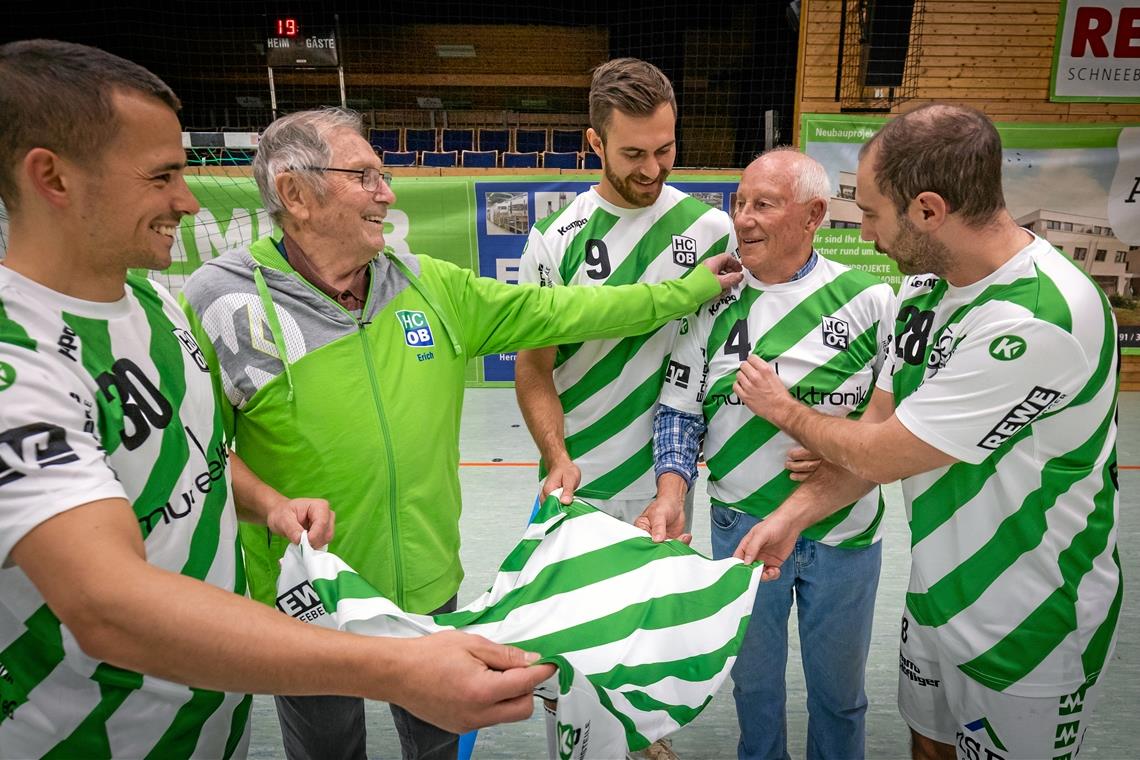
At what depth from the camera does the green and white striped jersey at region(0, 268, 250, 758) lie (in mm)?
950

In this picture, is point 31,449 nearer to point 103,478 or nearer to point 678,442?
point 103,478

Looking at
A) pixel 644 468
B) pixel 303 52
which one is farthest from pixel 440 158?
pixel 644 468

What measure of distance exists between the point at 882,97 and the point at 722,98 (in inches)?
270

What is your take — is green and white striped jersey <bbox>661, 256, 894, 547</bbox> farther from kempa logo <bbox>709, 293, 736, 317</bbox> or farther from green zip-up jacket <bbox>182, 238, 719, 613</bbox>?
green zip-up jacket <bbox>182, 238, 719, 613</bbox>

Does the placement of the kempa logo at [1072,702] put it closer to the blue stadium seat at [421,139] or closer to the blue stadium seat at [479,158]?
the blue stadium seat at [479,158]

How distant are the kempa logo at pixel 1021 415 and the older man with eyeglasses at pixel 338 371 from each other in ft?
3.95

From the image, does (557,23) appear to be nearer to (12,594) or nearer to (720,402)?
(720,402)

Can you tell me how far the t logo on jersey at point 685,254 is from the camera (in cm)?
232

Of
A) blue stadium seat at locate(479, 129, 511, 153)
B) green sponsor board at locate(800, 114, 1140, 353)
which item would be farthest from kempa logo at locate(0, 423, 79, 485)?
blue stadium seat at locate(479, 129, 511, 153)

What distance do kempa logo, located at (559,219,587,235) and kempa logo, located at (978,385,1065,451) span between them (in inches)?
54.9

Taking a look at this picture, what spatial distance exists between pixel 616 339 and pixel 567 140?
484 inches

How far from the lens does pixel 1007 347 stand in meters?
1.41

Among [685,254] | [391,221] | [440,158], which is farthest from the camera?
[440,158]

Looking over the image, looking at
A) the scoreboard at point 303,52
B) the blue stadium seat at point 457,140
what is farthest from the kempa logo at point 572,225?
the blue stadium seat at point 457,140
